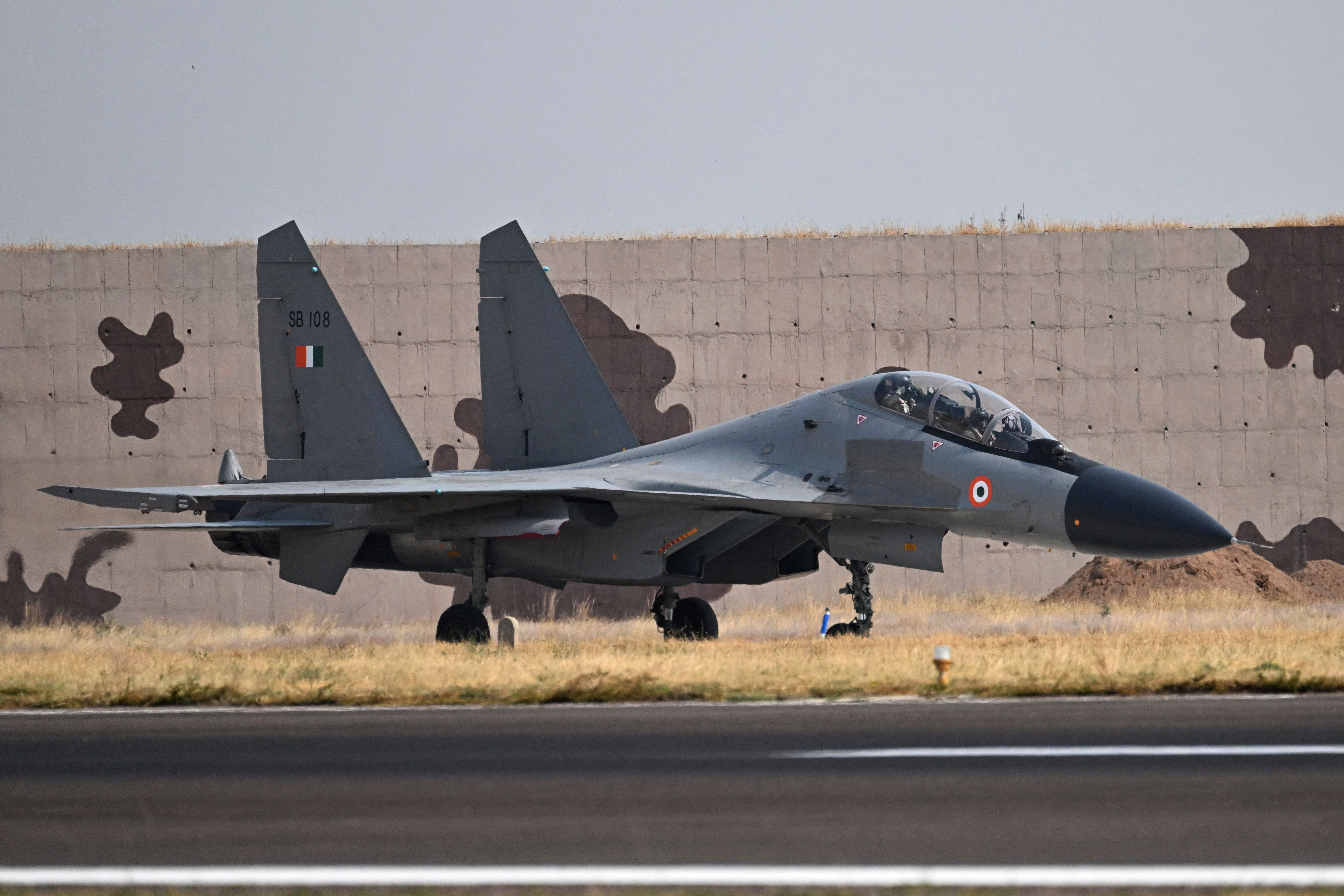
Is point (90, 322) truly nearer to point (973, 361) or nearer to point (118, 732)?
point (973, 361)

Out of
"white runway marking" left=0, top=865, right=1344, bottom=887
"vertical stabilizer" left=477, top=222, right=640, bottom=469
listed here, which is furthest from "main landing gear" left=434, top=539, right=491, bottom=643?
"white runway marking" left=0, top=865, right=1344, bottom=887

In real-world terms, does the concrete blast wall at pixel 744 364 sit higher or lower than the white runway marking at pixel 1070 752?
higher

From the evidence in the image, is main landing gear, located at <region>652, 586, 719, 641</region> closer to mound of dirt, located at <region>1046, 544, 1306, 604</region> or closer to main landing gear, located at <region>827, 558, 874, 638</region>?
main landing gear, located at <region>827, 558, 874, 638</region>

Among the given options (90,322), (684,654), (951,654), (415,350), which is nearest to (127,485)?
(90,322)

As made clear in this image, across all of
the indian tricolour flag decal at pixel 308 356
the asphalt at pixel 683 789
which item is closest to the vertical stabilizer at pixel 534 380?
the indian tricolour flag decal at pixel 308 356

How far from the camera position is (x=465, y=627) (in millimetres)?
16859

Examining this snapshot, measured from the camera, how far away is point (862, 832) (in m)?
5.80

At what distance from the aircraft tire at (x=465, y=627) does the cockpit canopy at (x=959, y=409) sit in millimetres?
5061

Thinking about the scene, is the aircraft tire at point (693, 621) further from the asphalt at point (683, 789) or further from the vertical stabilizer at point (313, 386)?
the asphalt at point (683, 789)

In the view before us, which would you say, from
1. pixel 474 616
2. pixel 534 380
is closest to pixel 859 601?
pixel 474 616

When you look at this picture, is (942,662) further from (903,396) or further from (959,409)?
(903,396)

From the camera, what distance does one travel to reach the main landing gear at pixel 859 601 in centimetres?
1550

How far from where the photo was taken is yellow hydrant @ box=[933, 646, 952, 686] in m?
10.6

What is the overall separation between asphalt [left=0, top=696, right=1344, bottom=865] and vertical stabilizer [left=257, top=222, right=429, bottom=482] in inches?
341
